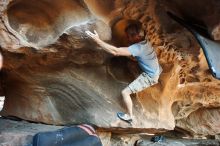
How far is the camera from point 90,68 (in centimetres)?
252

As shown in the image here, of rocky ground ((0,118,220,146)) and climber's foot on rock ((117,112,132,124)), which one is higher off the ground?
climber's foot on rock ((117,112,132,124))

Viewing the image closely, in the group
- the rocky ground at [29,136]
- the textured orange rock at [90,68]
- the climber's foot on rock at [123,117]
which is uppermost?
the textured orange rock at [90,68]

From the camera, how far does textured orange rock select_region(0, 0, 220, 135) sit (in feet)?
7.65

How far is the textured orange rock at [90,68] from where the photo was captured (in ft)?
7.65

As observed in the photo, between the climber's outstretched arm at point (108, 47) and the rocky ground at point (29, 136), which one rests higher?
the climber's outstretched arm at point (108, 47)

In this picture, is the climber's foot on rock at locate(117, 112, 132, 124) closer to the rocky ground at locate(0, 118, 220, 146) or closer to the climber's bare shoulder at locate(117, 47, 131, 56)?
the rocky ground at locate(0, 118, 220, 146)

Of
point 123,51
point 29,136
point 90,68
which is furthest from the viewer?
point 90,68

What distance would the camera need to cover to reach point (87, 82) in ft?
8.17

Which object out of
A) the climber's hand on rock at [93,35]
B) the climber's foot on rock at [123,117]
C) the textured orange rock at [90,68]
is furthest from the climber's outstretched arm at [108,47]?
the climber's foot on rock at [123,117]

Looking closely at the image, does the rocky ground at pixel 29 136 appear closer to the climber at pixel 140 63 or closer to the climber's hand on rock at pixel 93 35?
the climber at pixel 140 63

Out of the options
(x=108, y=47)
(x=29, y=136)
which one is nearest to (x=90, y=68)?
(x=108, y=47)

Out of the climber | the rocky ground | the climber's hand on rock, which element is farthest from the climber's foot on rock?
the climber's hand on rock

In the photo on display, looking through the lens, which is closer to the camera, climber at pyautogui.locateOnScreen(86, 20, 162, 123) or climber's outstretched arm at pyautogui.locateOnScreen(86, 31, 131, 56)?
climber's outstretched arm at pyautogui.locateOnScreen(86, 31, 131, 56)

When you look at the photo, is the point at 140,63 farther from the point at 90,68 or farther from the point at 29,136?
the point at 29,136
